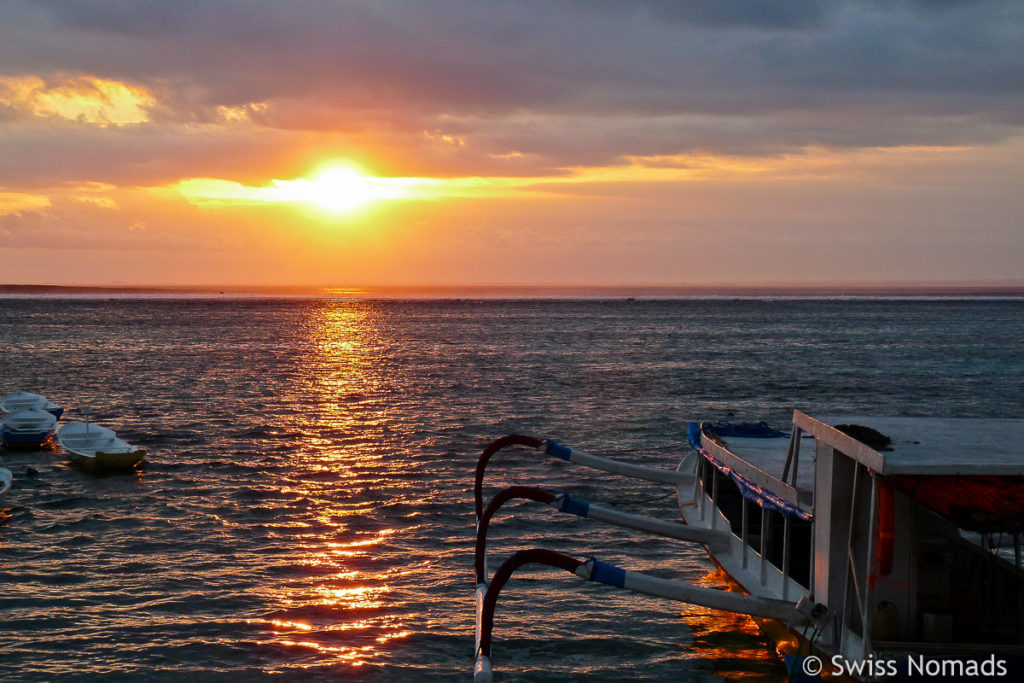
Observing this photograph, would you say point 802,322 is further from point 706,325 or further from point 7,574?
point 7,574

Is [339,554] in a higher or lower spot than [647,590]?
lower

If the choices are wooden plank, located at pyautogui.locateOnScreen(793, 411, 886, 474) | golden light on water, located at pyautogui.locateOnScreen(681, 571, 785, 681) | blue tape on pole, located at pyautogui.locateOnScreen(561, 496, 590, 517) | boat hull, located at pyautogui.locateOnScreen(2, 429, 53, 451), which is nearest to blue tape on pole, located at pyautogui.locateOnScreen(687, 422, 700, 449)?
golden light on water, located at pyautogui.locateOnScreen(681, 571, 785, 681)

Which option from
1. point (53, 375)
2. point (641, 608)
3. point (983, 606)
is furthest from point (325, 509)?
point (53, 375)

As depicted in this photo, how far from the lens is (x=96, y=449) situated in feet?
106

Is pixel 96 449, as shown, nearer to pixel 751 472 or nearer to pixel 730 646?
pixel 730 646

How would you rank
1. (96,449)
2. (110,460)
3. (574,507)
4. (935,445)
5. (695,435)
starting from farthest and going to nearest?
(96,449) → (110,460) → (695,435) → (574,507) → (935,445)

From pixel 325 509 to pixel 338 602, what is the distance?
8.04m

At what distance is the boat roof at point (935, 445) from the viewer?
11.4 metres

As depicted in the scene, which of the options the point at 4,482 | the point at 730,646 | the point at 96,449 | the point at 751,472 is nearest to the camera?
the point at 751,472

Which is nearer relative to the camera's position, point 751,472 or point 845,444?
point 845,444

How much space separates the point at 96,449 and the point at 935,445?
27.6m

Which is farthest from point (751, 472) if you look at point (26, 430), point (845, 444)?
point (26, 430)

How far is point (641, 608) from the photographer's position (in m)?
19.6

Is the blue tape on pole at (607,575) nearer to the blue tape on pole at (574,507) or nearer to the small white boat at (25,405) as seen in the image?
the blue tape on pole at (574,507)
